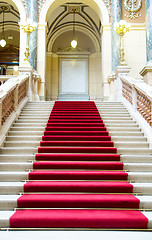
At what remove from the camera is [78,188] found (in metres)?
3.40

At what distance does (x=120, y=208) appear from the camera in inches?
120

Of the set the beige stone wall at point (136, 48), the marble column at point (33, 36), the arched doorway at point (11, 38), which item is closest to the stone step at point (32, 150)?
the marble column at point (33, 36)

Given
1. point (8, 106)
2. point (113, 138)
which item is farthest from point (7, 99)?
point (113, 138)

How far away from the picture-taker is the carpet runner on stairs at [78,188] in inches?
108

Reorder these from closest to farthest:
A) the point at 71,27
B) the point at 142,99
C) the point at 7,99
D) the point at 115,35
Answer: the point at 7,99 < the point at 142,99 < the point at 115,35 < the point at 71,27

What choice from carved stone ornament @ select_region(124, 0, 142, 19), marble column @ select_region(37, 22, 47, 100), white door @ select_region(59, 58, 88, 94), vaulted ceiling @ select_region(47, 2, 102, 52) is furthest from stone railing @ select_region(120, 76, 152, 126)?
vaulted ceiling @ select_region(47, 2, 102, 52)

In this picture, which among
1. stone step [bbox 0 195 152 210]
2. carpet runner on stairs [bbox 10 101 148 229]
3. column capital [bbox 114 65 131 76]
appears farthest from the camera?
column capital [bbox 114 65 131 76]

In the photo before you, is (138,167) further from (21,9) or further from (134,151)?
(21,9)

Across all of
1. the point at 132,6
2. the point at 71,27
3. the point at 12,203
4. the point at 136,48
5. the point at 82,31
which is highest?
the point at 71,27

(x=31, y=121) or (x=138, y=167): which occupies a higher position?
(x=31, y=121)

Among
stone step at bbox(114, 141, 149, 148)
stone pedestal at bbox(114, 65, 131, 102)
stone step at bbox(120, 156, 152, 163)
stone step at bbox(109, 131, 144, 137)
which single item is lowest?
stone step at bbox(120, 156, 152, 163)

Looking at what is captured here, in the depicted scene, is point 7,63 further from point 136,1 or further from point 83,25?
point 136,1

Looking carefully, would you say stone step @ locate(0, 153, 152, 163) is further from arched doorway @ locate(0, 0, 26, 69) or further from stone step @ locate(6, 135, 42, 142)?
arched doorway @ locate(0, 0, 26, 69)

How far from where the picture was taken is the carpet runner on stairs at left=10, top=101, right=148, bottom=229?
2744 millimetres
